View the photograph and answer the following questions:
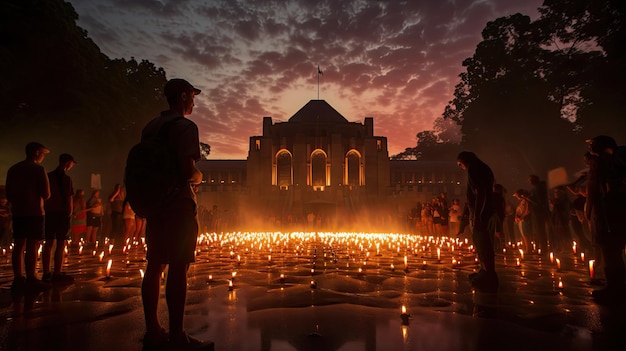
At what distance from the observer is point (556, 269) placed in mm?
8156

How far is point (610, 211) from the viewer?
559 centimetres

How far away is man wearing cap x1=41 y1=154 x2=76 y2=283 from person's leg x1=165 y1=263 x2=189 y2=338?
412 centimetres

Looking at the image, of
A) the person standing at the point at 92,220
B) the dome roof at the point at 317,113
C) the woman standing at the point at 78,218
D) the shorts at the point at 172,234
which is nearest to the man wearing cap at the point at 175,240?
the shorts at the point at 172,234

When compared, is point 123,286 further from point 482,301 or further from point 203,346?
point 482,301

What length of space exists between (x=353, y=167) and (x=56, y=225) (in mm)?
46314

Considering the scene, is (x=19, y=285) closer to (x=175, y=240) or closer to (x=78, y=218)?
(x=175, y=240)

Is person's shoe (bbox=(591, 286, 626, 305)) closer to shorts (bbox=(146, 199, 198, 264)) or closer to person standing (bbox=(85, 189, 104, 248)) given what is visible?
shorts (bbox=(146, 199, 198, 264))

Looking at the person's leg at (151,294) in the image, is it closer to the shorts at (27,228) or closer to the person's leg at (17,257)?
the shorts at (27,228)

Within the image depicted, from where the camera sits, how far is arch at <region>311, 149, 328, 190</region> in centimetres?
5162

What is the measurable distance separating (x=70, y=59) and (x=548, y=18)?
32596mm

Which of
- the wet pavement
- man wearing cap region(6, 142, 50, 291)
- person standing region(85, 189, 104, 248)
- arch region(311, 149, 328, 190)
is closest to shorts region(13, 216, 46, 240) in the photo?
man wearing cap region(6, 142, 50, 291)

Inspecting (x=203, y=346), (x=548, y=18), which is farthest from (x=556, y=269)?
(x=548, y=18)

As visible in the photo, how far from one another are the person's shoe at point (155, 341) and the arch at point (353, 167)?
1876 inches

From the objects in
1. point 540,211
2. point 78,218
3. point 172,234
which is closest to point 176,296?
point 172,234
